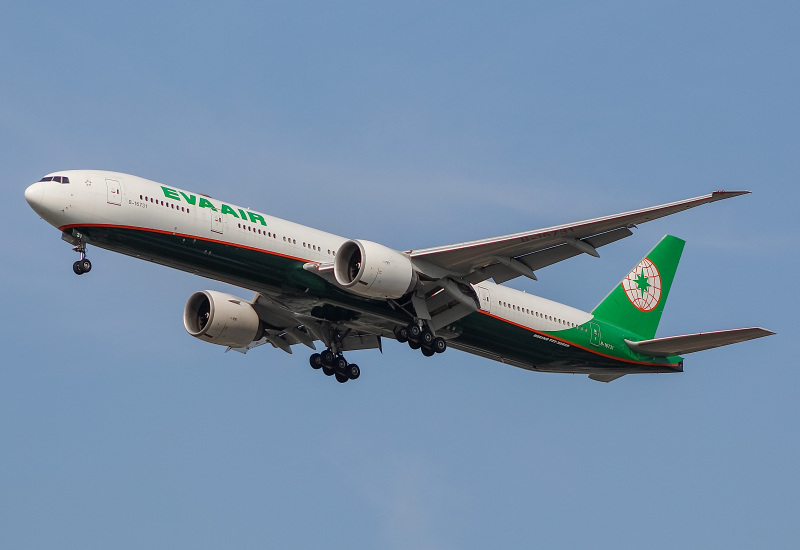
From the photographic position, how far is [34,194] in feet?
123

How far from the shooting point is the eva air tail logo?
171 ft

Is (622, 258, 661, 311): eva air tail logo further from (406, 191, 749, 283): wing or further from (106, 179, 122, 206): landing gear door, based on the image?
(106, 179, 122, 206): landing gear door

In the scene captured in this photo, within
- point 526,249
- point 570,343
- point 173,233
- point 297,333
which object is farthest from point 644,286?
point 173,233

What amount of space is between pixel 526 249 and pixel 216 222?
10.9 m

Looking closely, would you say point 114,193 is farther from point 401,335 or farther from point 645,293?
point 645,293

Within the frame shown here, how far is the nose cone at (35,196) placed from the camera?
3750 cm

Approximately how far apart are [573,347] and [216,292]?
14.7 metres

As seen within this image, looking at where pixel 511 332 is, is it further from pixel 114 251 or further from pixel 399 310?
pixel 114 251

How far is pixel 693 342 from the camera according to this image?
152 feet

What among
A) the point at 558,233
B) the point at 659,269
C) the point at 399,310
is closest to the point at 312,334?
the point at 399,310

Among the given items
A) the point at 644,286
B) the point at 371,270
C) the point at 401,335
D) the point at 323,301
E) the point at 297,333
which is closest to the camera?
the point at 371,270

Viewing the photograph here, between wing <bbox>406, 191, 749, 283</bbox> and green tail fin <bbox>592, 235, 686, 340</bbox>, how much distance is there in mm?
9276

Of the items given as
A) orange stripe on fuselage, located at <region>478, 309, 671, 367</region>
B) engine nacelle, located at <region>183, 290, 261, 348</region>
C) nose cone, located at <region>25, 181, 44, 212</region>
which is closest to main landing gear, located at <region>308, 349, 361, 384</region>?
engine nacelle, located at <region>183, 290, 261, 348</region>

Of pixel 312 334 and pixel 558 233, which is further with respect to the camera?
pixel 312 334
